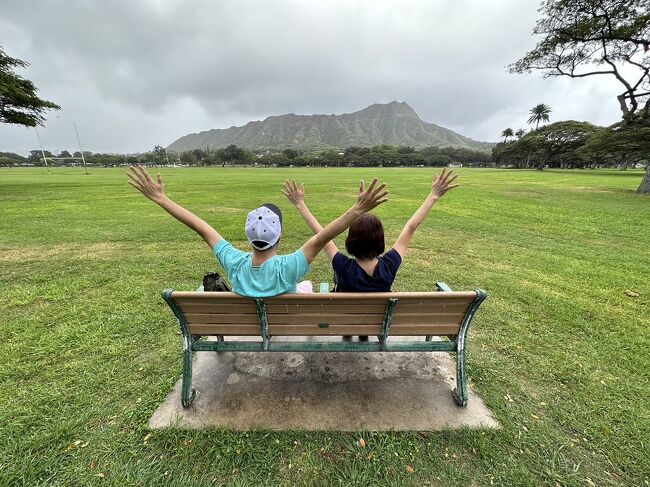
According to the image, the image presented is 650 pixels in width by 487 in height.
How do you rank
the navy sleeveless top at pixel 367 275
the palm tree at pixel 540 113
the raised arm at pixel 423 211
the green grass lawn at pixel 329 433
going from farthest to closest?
the palm tree at pixel 540 113
the raised arm at pixel 423 211
the navy sleeveless top at pixel 367 275
the green grass lawn at pixel 329 433

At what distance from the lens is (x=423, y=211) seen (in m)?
2.81

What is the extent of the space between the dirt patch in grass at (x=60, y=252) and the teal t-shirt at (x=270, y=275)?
6.00m

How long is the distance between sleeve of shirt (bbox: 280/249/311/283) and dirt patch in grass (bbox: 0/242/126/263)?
630cm

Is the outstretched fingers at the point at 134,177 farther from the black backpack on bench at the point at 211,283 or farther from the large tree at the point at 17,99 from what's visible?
the large tree at the point at 17,99

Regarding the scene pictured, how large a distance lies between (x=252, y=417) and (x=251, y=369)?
58cm

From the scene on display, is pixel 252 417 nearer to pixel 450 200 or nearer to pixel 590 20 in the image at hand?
pixel 450 200

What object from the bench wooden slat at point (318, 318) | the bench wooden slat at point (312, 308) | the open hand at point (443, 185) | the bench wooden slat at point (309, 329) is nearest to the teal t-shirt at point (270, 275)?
the bench wooden slat at point (312, 308)

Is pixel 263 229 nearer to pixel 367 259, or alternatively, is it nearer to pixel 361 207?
pixel 361 207

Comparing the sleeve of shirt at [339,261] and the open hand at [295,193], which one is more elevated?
the open hand at [295,193]

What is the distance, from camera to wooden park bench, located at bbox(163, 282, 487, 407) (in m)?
2.18

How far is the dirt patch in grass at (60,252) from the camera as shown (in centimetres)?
655

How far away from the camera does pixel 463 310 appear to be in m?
2.38

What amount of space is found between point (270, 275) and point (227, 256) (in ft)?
1.48

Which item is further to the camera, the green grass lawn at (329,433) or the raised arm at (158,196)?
the raised arm at (158,196)
